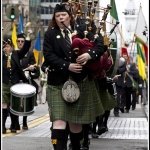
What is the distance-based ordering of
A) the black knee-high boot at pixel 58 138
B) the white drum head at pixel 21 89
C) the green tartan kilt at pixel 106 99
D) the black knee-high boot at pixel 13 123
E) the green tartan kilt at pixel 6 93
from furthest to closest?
the black knee-high boot at pixel 13 123 < the green tartan kilt at pixel 6 93 < the white drum head at pixel 21 89 < the green tartan kilt at pixel 106 99 < the black knee-high boot at pixel 58 138

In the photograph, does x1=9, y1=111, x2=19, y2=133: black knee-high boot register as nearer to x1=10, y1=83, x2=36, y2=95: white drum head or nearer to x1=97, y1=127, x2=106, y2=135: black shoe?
x1=10, y1=83, x2=36, y2=95: white drum head

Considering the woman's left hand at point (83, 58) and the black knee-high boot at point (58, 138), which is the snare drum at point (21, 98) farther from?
the woman's left hand at point (83, 58)

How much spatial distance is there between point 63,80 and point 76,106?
0.95 ft

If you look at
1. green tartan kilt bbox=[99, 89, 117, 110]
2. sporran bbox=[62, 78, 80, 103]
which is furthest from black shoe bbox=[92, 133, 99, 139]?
sporran bbox=[62, 78, 80, 103]

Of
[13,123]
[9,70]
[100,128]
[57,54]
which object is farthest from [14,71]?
[57,54]

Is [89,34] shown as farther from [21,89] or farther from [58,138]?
[21,89]

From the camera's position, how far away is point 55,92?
6156 mm

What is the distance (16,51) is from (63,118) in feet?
14.4

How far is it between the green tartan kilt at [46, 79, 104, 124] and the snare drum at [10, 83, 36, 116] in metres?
3.18

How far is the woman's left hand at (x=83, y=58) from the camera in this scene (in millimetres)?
5973

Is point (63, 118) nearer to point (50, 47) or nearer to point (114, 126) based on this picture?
point (50, 47)

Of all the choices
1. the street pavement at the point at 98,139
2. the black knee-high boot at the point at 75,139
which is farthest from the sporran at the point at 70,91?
the street pavement at the point at 98,139

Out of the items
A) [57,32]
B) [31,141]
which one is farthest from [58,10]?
[31,141]

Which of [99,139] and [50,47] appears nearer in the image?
Result: [50,47]
